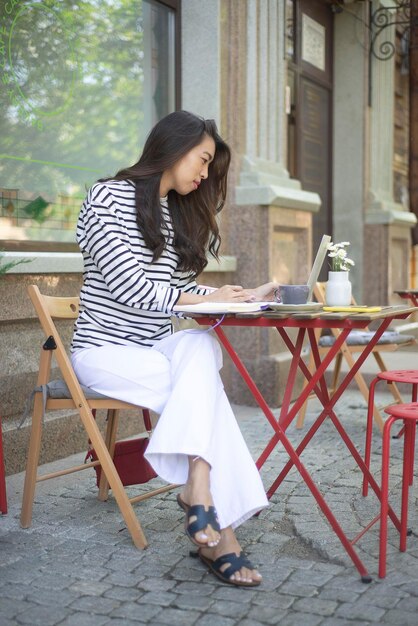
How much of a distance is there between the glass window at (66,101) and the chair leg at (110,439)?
4.82 ft

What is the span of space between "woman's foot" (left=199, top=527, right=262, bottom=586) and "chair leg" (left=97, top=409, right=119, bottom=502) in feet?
2.83

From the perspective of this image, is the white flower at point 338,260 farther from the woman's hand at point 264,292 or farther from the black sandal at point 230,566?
the black sandal at point 230,566

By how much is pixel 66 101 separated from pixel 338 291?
2593mm

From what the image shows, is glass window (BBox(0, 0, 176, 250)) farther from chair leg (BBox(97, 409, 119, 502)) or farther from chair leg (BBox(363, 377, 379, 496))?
chair leg (BBox(363, 377, 379, 496))

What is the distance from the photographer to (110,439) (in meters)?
3.79

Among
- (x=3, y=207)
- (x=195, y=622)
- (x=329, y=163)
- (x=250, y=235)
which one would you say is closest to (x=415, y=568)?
(x=195, y=622)

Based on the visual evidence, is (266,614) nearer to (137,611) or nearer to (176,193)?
(137,611)

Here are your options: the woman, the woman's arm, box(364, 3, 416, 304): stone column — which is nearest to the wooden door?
box(364, 3, 416, 304): stone column

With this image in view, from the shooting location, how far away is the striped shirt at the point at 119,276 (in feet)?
11.0

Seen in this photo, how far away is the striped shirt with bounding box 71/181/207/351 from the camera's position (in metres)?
3.35

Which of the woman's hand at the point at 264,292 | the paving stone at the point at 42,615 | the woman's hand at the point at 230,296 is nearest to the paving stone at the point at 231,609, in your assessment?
the paving stone at the point at 42,615

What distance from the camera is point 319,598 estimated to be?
2.77 metres

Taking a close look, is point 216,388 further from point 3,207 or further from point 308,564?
point 3,207

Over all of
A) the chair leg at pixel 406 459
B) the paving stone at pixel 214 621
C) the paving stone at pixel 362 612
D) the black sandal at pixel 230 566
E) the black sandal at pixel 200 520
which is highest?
the chair leg at pixel 406 459
